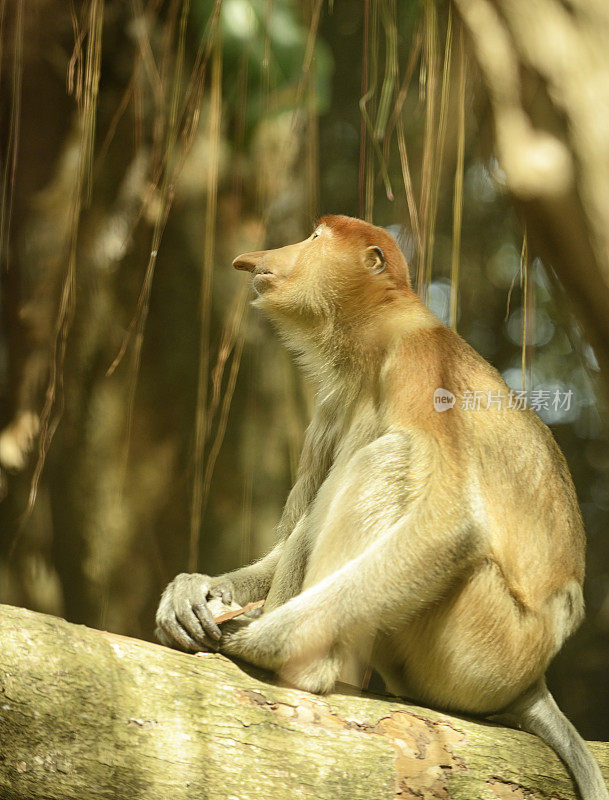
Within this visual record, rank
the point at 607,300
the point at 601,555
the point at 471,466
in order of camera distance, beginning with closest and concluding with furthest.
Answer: the point at 607,300
the point at 471,466
the point at 601,555

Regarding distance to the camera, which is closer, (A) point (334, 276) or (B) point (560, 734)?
(B) point (560, 734)

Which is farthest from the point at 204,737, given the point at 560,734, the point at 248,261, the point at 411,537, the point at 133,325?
the point at 133,325

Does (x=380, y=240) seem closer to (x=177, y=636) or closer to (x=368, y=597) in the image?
Result: (x=368, y=597)

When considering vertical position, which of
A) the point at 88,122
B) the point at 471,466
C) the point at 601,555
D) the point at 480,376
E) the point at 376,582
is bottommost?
the point at 601,555

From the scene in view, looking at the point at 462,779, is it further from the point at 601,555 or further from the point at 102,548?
the point at 601,555

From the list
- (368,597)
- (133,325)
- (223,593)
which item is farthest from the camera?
(133,325)

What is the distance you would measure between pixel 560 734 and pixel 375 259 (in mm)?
1615

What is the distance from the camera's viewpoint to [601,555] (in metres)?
4.72

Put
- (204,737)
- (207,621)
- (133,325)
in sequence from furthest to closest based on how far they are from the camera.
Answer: (133,325) → (207,621) → (204,737)

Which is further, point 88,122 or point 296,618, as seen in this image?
point 88,122

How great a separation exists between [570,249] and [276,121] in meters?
2.33

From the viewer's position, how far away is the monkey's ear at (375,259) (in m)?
3.03

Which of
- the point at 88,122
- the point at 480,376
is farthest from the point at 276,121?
the point at 480,376

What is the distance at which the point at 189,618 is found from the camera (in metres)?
2.60
